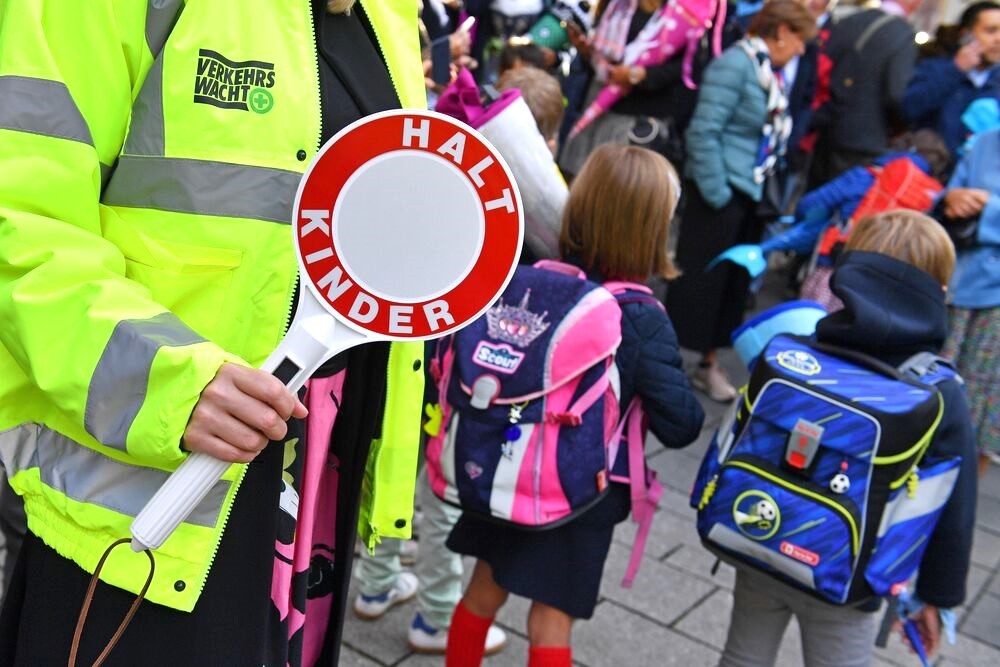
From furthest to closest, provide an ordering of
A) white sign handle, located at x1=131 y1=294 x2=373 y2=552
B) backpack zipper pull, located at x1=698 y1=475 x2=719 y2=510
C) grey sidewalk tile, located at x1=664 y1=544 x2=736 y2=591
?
grey sidewalk tile, located at x1=664 y1=544 x2=736 y2=591
backpack zipper pull, located at x1=698 y1=475 x2=719 y2=510
white sign handle, located at x1=131 y1=294 x2=373 y2=552

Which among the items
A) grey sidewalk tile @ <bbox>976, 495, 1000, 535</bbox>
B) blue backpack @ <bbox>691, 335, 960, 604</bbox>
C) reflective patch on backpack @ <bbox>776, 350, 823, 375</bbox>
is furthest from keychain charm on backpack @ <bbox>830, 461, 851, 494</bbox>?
grey sidewalk tile @ <bbox>976, 495, 1000, 535</bbox>

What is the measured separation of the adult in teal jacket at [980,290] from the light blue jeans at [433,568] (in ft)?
8.56

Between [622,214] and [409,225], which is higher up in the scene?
[409,225]

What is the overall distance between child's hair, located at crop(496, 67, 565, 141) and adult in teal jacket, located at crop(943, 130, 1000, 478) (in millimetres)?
1902

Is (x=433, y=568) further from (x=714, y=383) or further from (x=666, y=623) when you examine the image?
(x=714, y=383)

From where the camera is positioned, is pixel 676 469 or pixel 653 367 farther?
pixel 676 469

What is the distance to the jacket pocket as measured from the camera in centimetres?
137

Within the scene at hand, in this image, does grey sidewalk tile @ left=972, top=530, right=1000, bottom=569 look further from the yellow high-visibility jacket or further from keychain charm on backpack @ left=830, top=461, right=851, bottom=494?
the yellow high-visibility jacket

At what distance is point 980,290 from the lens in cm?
452

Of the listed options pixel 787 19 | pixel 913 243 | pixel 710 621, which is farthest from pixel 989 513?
pixel 913 243

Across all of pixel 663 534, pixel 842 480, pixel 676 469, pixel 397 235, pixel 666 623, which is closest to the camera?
pixel 397 235

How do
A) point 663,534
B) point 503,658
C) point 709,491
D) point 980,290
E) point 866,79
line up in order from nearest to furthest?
point 709,491, point 503,658, point 663,534, point 980,290, point 866,79

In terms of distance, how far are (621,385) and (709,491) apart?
13.7 inches

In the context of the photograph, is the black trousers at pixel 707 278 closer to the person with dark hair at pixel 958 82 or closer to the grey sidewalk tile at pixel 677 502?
the person with dark hair at pixel 958 82
